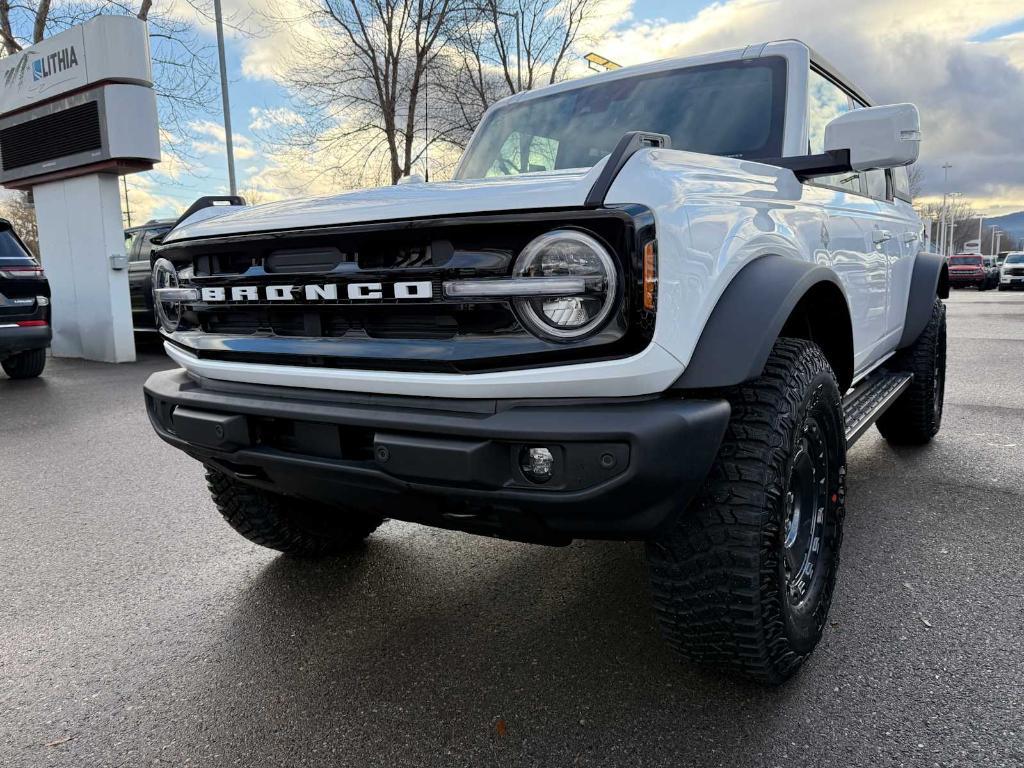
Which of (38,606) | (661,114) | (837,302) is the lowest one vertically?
(38,606)

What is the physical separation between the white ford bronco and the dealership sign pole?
824 centimetres

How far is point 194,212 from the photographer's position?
2658 mm

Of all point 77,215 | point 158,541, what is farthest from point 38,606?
point 77,215

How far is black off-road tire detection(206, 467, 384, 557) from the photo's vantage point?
9.25ft

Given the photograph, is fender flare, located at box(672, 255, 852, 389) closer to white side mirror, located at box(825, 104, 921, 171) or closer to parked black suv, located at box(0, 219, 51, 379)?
white side mirror, located at box(825, 104, 921, 171)

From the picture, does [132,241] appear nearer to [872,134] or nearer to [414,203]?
[414,203]

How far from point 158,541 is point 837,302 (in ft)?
9.74

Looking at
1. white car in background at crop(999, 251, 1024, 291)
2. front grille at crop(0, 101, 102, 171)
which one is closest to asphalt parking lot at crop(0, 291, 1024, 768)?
front grille at crop(0, 101, 102, 171)

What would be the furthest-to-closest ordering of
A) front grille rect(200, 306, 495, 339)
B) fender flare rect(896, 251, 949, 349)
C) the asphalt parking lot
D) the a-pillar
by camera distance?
the a-pillar < fender flare rect(896, 251, 949, 349) < the asphalt parking lot < front grille rect(200, 306, 495, 339)

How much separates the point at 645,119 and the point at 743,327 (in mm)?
1615

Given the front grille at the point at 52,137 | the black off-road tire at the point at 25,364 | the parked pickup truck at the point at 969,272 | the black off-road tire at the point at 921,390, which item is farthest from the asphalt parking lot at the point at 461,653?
the parked pickup truck at the point at 969,272

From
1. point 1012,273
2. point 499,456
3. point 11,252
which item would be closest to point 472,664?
point 499,456

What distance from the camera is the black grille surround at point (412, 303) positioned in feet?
5.43

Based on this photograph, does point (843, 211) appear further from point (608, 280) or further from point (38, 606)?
point (38, 606)
